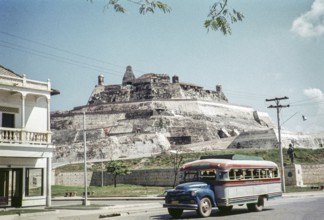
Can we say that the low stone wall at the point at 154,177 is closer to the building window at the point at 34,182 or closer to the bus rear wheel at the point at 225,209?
the building window at the point at 34,182

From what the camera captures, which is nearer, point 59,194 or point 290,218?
point 290,218

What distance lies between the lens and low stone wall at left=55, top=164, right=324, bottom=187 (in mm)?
35375

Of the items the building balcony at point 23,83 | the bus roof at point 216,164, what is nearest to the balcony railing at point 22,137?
the building balcony at point 23,83

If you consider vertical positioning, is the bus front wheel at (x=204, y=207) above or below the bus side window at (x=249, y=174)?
below

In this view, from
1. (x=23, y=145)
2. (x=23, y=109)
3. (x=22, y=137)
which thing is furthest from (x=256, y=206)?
(x=23, y=109)

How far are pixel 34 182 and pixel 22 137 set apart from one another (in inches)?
119

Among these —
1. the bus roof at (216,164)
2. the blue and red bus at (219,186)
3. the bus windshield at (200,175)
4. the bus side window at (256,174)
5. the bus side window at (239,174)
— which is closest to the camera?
the blue and red bus at (219,186)

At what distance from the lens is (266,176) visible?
17.8m

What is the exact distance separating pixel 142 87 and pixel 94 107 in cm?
1299

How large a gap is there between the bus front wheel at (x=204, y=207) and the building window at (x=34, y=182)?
1108 centimetres

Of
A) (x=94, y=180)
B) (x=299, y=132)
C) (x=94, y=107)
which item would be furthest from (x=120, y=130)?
(x=299, y=132)

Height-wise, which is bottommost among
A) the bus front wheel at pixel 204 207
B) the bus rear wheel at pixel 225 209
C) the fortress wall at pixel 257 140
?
the bus rear wheel at pixel 225 209

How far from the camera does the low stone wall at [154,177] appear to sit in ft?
116

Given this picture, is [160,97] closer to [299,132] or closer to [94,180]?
[299,132]
